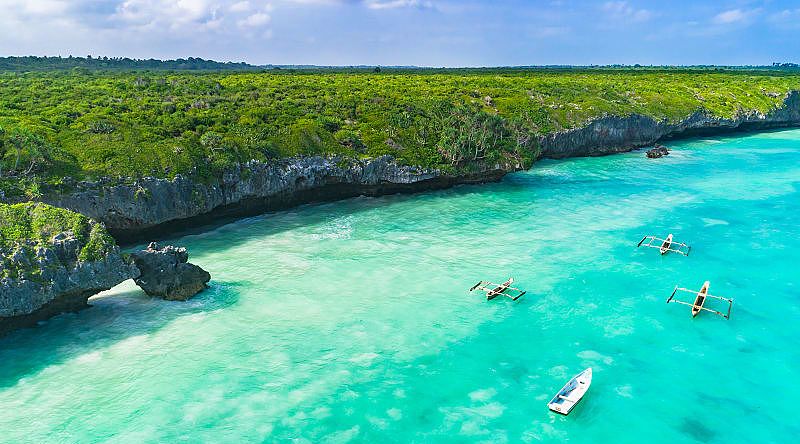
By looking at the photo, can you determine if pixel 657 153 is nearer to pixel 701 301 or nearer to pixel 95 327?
pixel 701 301

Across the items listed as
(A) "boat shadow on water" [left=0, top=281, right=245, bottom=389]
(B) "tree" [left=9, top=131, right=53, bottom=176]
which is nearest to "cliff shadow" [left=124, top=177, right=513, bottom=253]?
(A) "boat shadow on water" [left=0, top=281, right=245, bottom=389]

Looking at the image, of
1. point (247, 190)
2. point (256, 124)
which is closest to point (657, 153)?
point (256, 124)

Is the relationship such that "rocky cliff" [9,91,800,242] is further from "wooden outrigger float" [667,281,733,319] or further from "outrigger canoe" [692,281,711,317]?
"outrigger canoe" [692,281,711,317]

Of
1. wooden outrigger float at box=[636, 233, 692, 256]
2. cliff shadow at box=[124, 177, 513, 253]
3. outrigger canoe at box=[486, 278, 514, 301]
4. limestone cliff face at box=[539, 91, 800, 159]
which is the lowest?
outrigger canoe at box=[486, 278, 514, 301]

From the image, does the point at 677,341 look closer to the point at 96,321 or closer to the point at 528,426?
the point at 528,426

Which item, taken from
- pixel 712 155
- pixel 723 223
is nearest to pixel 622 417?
pixel 723 223

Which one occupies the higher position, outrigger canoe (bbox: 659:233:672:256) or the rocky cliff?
the rocky cliff

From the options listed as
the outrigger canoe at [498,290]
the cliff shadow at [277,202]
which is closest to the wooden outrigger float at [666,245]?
the outrigger canoe at [498,290]

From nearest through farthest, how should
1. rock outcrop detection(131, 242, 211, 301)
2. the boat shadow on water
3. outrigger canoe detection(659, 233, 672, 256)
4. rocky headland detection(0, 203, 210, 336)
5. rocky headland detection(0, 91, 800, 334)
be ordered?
the boat shadow on water < rocky headland detection(0, 203, 210, 336) < rocky headland detection(0, 91, 800, 334) < rock outcrop detection(131, 242, 211, 301) < outrigger canoe detection(659, 233, 672, 256)
